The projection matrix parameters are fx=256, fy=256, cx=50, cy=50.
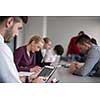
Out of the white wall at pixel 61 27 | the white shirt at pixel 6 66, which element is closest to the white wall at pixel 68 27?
the white wall at pixel 61 27

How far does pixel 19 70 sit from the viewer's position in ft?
3.73

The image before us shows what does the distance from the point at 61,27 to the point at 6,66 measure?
0.32 m

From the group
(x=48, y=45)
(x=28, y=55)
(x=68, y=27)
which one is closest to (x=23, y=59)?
(x=28, y=55)

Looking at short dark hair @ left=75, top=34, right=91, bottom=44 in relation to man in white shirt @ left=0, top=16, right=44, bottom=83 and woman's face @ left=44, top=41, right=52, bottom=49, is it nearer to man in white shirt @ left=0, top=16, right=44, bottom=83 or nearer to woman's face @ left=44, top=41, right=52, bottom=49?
woman's face @ left=44, top=41, right=52, bottom=49

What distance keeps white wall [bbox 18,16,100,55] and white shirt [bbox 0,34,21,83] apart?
0.46 ft

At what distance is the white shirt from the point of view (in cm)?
97

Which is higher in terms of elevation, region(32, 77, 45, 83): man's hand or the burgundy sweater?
the burgundy sweater

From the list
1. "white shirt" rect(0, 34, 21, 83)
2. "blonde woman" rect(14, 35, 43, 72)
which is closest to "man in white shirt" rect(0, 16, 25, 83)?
"white shirt" rect(0, 34, 21, 83)

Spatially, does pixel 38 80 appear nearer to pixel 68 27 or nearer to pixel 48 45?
pixel 48 45

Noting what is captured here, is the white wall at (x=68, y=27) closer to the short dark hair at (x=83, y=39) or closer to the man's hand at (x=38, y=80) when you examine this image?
the short dark hair at (x=83, y=39)

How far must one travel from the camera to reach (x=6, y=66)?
97cm

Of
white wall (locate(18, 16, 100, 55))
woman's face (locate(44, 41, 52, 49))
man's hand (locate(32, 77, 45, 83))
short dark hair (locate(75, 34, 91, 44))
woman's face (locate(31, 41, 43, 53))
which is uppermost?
white wall (locate(18, 16, 100, 55))
